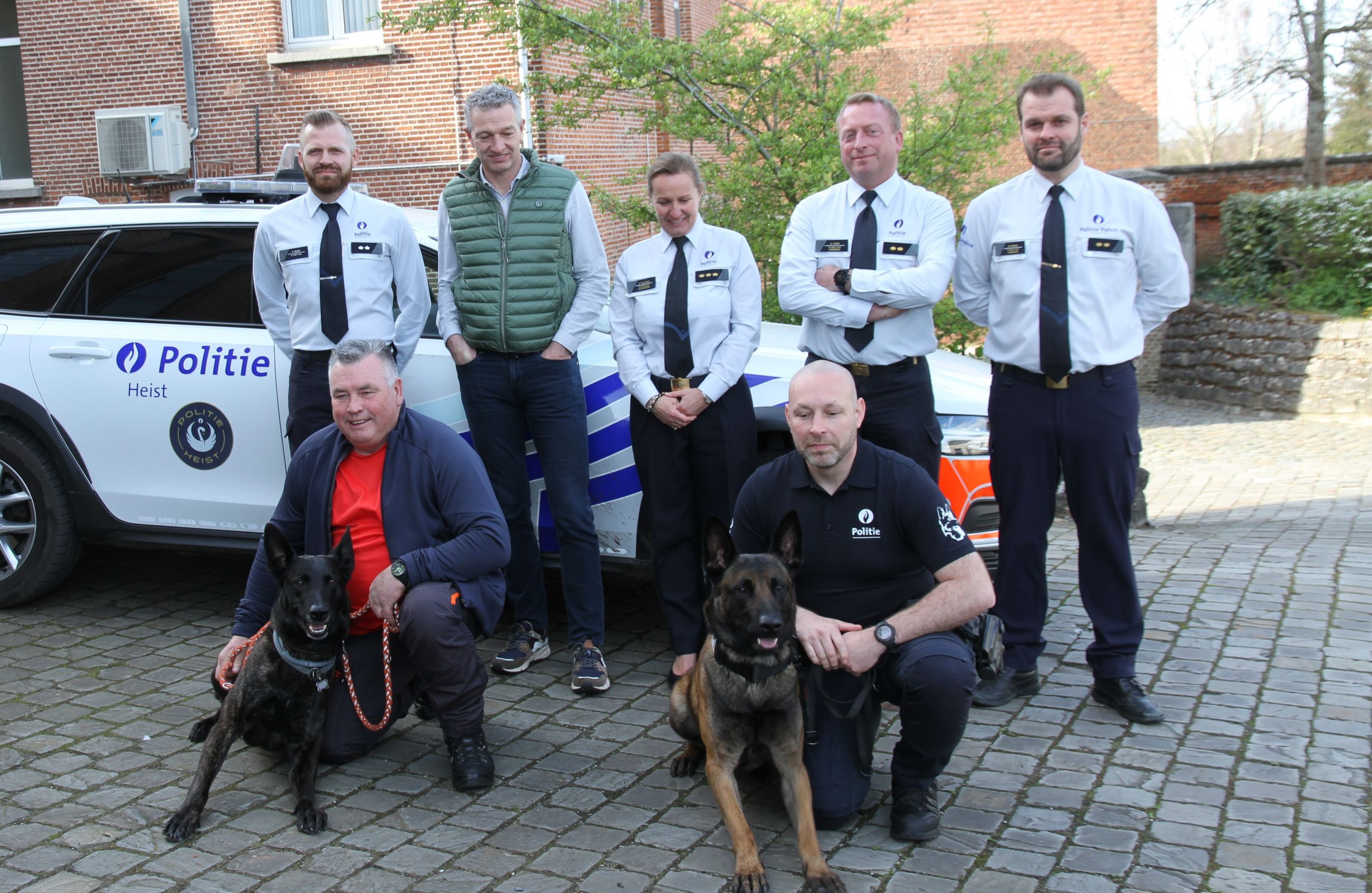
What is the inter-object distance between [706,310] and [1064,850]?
2351mm

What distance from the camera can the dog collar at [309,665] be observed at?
3.88 metres

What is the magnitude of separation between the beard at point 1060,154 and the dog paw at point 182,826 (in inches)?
146

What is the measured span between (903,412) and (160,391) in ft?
11.1

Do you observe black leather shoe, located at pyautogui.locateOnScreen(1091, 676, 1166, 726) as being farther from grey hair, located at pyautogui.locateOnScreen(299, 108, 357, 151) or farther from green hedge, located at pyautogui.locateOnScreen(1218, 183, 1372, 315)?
green hedge, located at pyautogui.locateOnScreen(1218, 183, 1372, 315)

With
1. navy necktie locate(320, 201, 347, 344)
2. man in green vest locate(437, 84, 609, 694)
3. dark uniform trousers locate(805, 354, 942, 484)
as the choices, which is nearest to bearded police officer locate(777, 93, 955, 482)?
dark uniform trousers locate(805, 354, 942, 484)

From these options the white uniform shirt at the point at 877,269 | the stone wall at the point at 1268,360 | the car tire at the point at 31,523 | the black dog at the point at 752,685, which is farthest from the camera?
the stone wall at the point at 1268,360

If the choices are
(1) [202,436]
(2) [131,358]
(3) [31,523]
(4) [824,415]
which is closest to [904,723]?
(4) [824,415]

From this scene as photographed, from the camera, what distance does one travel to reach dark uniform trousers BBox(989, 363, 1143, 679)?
14.5 ft

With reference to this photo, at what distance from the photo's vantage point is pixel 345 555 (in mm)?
3918

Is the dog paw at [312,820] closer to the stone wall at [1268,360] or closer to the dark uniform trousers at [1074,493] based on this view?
the dark uniform trousers at [1074,493]

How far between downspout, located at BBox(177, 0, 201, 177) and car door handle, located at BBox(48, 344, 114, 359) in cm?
1119

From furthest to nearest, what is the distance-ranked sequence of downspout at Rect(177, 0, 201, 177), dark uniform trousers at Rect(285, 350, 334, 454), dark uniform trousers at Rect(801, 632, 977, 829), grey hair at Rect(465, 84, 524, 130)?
downspout at Rect(177, 0, 201, 177)
dark uniform trousers at Rect(285, 350, 334, 454)
grey hair at Rect(465, 84, 524, 130)
dark uniform trousers at Rect(801, 632, 977, 829)

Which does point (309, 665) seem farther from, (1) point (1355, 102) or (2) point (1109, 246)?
(1) point (1355, 102)

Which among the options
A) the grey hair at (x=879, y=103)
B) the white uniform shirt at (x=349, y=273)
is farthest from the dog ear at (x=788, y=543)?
the white uniform shirt at (x=349, y=273)
